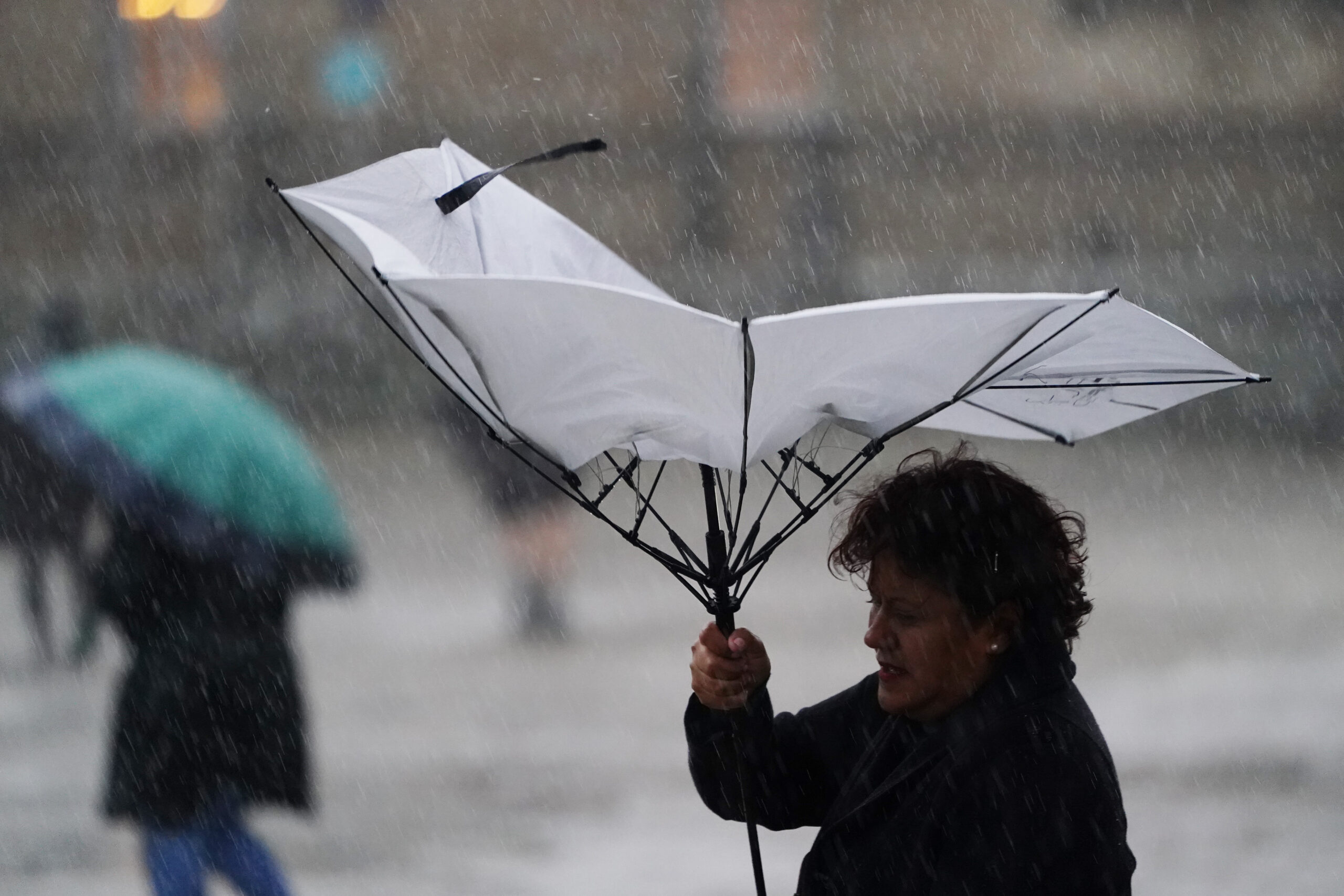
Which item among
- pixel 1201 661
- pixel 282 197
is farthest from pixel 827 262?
pixel 282 197

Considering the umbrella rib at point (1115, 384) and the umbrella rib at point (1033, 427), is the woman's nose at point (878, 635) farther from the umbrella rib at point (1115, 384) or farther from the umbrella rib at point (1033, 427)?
the umbrella rib at point (1033, 427)

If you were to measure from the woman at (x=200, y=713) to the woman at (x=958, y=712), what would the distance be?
1.20m

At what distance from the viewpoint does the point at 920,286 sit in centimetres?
1243

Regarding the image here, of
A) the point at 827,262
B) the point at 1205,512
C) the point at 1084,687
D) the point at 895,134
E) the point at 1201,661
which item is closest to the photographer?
the point at 1084,687

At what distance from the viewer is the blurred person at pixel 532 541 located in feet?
28.2

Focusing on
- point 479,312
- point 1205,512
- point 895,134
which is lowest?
point 479,312

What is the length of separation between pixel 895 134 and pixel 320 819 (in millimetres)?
10145

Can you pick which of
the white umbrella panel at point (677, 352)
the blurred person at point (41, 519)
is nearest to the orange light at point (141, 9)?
the blurred person at point (41, 519)

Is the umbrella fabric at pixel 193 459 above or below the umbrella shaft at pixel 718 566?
above

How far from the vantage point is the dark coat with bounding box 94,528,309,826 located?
2.60m

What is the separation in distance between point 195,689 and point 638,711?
15.3 ft

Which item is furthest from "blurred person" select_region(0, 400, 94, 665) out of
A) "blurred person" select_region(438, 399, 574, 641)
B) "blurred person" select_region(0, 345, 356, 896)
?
"blurred person" select_region(0, 345, 356, 896)

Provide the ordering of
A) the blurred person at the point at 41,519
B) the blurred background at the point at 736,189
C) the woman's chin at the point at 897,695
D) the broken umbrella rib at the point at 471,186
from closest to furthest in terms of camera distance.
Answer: the woman's chin at the point at 897,695 → the broken umbrella rib at the point at 471,186 → the blurred person at the point at 41,519 → the blurred background at the point at 736,189

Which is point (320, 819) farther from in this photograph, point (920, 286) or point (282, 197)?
point (920, 286)
